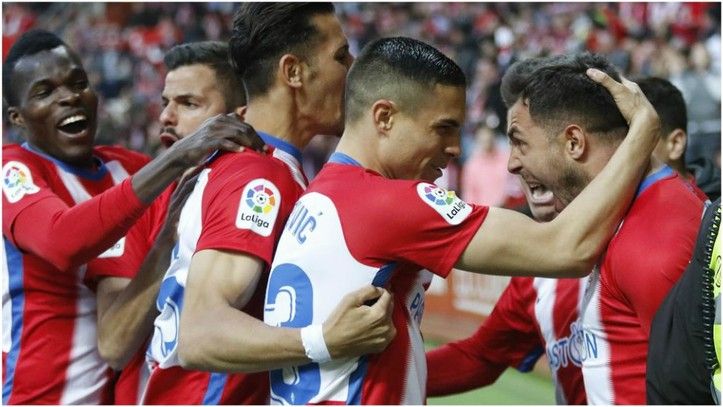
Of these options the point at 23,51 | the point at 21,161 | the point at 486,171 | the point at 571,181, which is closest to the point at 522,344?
the point at 571,181

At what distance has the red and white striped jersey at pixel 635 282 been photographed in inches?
119

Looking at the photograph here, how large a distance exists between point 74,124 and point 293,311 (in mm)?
1800

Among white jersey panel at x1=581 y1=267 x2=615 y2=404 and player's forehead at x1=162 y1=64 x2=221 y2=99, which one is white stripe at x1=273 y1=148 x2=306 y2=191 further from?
white jersey panel at x1=581 y1=267 x2=615 y2=404

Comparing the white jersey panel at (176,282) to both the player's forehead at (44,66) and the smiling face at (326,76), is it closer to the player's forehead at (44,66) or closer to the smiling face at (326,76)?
the smiling face at (326,76)

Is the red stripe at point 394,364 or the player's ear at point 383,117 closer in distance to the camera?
the red stripe at point 394,364

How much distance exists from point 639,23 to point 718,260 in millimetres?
14091

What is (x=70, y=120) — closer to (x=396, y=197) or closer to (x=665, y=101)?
(x=396, y=197)

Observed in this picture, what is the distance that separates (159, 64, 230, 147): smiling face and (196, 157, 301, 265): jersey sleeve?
89cm

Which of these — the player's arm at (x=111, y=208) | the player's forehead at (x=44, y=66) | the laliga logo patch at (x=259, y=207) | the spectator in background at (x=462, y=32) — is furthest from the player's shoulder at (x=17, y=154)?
the spectator in background at (x=462, y=32)

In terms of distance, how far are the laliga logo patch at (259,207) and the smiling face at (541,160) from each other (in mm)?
761

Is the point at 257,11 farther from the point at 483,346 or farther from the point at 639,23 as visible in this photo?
the point at 639,23

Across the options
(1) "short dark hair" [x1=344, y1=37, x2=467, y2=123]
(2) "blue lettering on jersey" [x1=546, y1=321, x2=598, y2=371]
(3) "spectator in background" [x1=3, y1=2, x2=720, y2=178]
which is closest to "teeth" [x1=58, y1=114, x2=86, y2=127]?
(1) "short dark hair" [x1=344, y1=37, x2=467, y2=123]

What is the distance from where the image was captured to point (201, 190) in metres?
3.43

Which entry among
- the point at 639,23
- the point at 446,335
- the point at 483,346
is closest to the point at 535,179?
the point at 483,346
